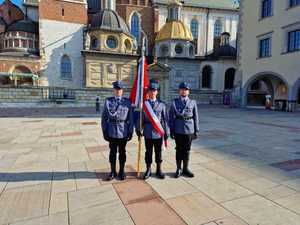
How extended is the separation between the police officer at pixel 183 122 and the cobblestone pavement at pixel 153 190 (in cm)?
48

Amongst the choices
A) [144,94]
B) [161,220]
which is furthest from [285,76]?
[161,220]

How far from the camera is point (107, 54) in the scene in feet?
111

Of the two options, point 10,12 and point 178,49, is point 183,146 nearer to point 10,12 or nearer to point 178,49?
point 178,49

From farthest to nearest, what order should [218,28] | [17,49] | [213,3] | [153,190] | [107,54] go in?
1. [213,3]
2. [218,28]
3. [17,49]
4. [107,54]
5. [153,190]

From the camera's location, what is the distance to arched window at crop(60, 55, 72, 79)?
35.2 m

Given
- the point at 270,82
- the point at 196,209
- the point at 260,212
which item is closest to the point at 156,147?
the point at 196,209

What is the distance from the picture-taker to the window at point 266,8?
23.0 meters

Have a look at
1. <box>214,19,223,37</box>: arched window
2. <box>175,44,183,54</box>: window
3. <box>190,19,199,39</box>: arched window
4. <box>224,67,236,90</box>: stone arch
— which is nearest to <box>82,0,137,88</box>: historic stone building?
<box>175,44,183,54</box>: window

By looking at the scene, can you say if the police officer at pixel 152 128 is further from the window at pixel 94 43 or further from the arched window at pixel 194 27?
the arched window at pixel 194 27

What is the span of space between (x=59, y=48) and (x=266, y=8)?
28.8m

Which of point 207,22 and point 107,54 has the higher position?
point 207,22

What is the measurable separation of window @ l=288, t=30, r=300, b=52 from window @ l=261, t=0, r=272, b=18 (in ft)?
12.1

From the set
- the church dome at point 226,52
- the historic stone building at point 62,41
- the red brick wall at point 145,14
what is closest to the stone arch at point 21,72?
the historic stone building at point 62,41

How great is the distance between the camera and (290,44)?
2100 cm
